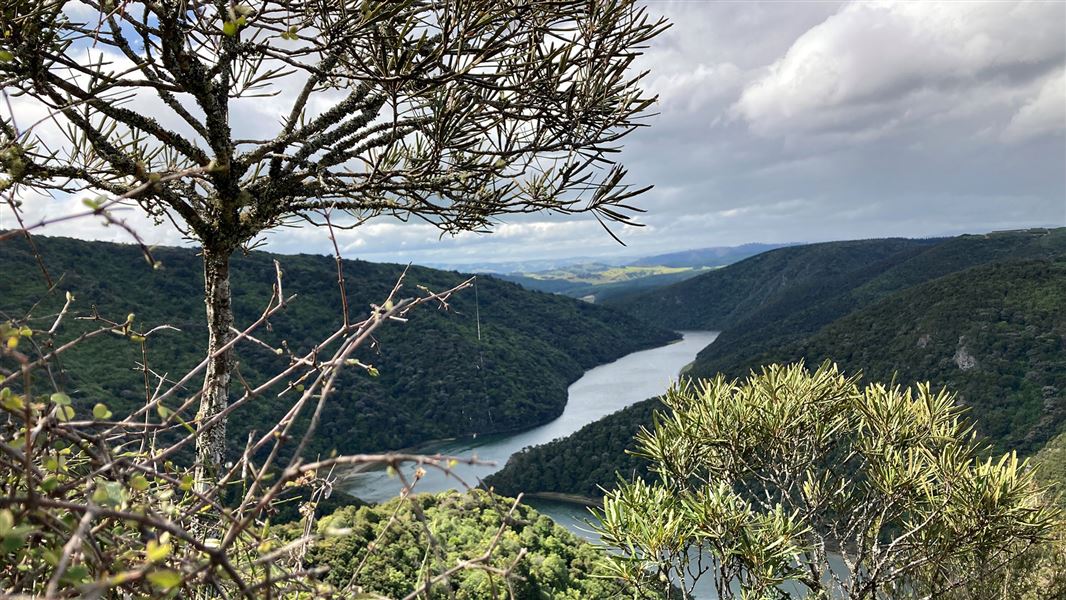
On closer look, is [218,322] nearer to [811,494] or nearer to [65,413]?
[65,413]

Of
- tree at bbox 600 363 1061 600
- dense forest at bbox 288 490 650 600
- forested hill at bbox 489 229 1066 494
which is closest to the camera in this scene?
tree at bbox 600 363 1061 600

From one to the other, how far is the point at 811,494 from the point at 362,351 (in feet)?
132

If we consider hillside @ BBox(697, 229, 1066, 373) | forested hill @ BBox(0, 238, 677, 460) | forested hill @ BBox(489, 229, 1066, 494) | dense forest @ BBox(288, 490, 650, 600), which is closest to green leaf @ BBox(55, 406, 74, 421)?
dense forest @ BBox(288, 490, 650, 600)

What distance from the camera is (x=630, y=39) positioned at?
3197 mm

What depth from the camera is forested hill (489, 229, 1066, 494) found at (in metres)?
30.1

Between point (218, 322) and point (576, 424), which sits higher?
point (218, 322)

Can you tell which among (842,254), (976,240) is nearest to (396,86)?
(976,240)

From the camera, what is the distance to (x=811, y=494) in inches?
230

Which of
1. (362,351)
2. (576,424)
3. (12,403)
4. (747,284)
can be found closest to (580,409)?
(576,424)

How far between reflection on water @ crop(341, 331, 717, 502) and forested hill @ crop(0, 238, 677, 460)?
165cm

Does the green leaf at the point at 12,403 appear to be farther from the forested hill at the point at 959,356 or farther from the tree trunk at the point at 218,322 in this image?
the forested hill at the point at 959,356

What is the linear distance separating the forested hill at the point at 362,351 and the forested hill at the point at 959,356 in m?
12.6

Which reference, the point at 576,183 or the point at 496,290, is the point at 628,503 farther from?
the point at 496,290

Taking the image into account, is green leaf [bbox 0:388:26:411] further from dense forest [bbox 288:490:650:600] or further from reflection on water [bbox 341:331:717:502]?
reflection on water [bbox 341:331:717:502]
